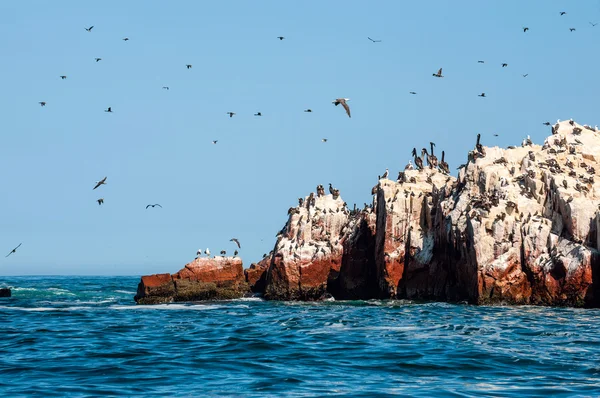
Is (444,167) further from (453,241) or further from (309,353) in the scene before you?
(309,353)

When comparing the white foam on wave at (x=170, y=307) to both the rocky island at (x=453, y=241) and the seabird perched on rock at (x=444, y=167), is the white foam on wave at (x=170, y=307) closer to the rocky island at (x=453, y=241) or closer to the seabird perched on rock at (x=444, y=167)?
the rocky island at (x=453, y=241)

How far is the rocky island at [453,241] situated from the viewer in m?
60.5

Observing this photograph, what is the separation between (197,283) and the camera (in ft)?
250

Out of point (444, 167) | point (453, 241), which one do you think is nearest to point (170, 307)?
point (453, 241)

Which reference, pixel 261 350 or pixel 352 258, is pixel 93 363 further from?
pixel 352 258

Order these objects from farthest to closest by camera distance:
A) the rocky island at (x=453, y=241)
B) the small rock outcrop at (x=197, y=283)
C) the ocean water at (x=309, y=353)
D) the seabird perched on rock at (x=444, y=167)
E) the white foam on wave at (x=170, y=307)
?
the seabird perched on rock at (x=444, y=167)
the small rock outcrop at (x=197, y=283)
the white foam on wave at (x=170, y=307)
the rocky island at (x=453, y=241)
the ocean water at (x=309, y=353)

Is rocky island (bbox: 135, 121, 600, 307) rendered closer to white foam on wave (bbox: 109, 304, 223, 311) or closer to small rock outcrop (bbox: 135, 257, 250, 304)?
small rock outcrop (bbox: 135, 257, 250, 304)

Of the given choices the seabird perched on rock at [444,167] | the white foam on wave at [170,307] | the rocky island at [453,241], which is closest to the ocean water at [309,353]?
the rocky island at [453,241]

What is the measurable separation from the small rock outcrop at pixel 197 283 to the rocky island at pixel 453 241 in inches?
3.9

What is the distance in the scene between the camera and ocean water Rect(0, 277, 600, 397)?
31609 millimetres

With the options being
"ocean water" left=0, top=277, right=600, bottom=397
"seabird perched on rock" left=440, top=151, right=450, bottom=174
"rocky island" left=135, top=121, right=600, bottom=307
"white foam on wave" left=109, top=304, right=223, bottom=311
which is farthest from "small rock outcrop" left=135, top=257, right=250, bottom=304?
"seabird perched on rock" left=440, top=151, right=450, bottom=174

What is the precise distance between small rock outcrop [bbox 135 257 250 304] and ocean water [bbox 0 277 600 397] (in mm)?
13717

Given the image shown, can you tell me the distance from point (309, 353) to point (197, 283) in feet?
123

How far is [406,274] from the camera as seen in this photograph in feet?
232
